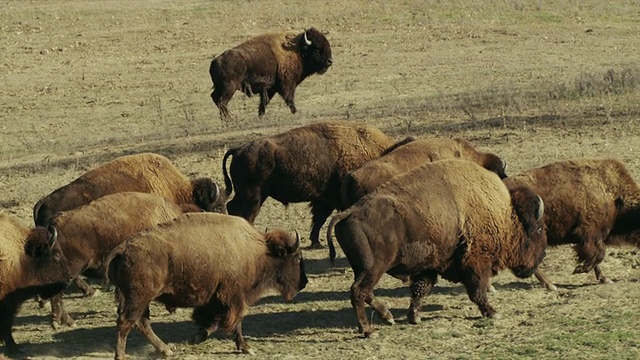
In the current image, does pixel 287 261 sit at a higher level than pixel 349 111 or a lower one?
higher

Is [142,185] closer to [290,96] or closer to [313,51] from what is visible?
[290,96]

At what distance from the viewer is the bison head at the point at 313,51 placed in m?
22.5

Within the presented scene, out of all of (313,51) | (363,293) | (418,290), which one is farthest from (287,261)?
(313,51)

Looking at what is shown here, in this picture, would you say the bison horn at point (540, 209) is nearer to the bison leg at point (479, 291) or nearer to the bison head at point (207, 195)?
the bison leg at point (479, 291)

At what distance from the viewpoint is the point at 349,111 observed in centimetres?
2067

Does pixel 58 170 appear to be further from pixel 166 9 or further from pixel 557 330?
pixel 166 9

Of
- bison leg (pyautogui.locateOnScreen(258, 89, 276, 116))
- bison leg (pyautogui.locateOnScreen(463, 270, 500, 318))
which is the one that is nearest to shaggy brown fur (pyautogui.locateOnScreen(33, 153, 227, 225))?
bison leg (pyautogui.locateOnScreen(463, 270, 500, 318))

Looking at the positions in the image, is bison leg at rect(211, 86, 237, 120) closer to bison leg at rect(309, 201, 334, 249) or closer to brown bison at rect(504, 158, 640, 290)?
bison leg at rect(309, 201, 334, 249)

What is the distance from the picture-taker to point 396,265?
10414 millimetres

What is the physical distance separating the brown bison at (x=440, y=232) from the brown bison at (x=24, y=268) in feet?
7.80

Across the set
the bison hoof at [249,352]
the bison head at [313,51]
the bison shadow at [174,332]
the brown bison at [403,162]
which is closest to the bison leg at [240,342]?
the bison hoof at [249,352]

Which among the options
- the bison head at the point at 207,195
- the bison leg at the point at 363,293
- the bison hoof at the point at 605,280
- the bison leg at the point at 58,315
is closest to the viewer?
the bison leg at the point at 363,293

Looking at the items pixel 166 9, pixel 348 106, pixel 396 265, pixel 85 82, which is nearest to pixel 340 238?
pixel 396 265

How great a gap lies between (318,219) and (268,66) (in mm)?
8899
